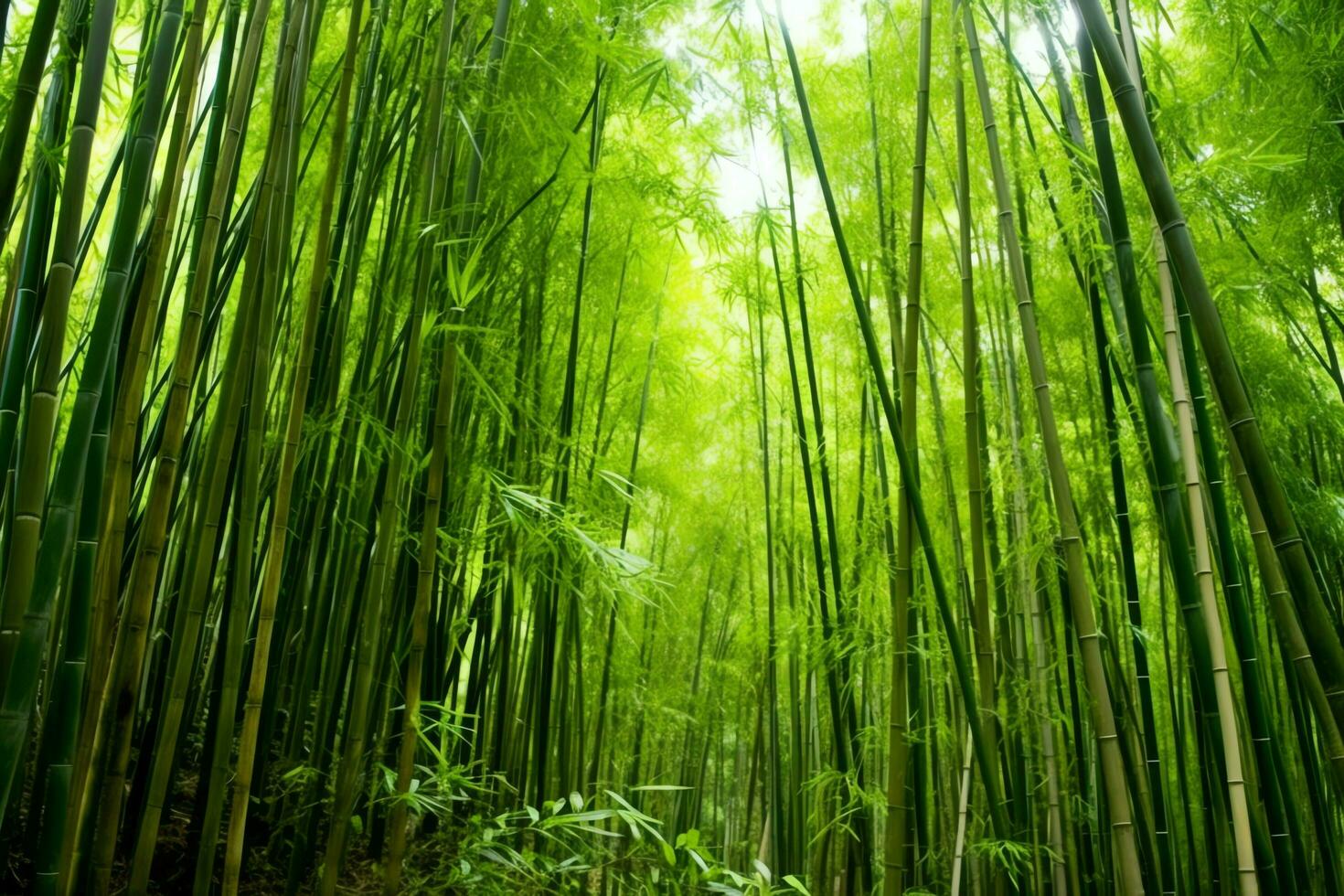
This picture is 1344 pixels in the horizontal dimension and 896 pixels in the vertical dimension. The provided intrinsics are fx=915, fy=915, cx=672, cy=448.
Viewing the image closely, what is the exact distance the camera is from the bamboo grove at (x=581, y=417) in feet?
4.26

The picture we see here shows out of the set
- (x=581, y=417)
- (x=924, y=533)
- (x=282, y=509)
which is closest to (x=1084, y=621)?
(x=924, y=533)

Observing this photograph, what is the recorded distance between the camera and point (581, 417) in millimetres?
3363

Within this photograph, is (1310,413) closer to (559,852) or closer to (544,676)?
(544,676)

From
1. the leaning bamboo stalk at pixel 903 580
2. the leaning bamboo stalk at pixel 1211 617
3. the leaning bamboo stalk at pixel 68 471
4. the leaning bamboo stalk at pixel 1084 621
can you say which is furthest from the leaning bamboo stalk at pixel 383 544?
the leaning bamboo stalk at pixel 1211 617

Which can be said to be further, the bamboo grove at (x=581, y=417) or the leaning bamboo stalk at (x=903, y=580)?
the leaning bamboo stalk at (x=903, y=580)

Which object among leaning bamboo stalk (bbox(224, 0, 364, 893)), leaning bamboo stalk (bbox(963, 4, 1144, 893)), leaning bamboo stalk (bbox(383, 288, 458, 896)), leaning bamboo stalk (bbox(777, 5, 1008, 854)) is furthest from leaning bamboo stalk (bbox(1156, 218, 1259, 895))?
leaning bamboo stalk (bbox(224, 0, 364, 893))

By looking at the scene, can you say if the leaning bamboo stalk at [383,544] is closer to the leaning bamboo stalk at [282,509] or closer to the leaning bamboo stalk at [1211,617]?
the leaning bamboo stalk at [282,509]

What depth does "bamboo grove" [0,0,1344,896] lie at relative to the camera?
A: 1298mm

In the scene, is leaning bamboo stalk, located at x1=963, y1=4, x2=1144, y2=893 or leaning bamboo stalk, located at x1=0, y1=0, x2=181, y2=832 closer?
leaning bamboo stalk, located at x1=0, y1=0, x2=181, y2=832

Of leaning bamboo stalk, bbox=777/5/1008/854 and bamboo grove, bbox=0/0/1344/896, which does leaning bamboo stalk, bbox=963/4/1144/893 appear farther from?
leaning bamboo stalk, bbox=777/5/1008/854

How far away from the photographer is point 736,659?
682cm

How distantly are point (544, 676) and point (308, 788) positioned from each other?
2.62 ft

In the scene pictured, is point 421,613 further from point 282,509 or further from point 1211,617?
point 1211,617

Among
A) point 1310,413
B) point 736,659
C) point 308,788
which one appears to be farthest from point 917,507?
point 736,659
